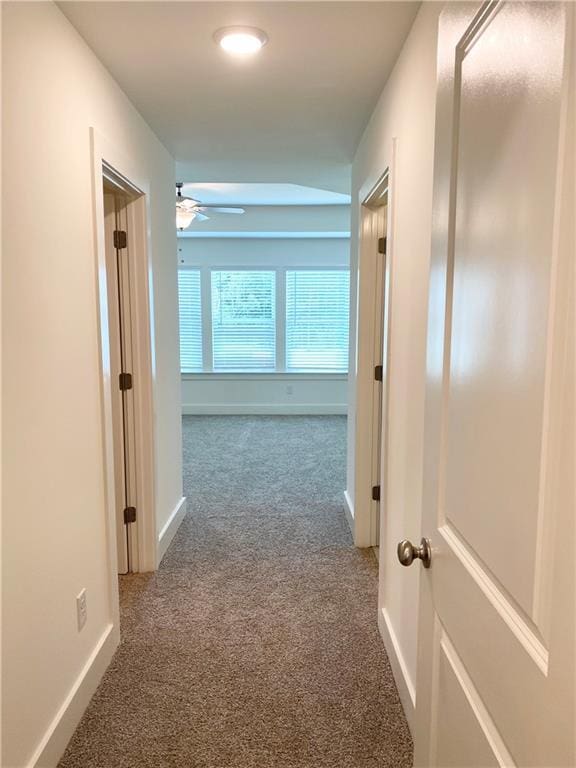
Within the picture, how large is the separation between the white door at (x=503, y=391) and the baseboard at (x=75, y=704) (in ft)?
3.98

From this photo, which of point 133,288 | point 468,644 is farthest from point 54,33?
point 468,644

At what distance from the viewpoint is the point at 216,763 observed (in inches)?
66.2

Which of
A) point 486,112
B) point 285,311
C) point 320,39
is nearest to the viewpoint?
point 486,112

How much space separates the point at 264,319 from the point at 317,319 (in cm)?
75

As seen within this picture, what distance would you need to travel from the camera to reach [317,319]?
7512mm

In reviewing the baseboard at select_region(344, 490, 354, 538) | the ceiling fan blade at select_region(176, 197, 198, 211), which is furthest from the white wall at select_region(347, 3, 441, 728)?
the ceiling fan blade at select_region(176, 197, 198, 211)

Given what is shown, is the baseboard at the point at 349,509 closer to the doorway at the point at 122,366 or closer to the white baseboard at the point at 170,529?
the white baseboard at the point at 170,529

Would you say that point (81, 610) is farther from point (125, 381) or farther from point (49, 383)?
point (125, 381)

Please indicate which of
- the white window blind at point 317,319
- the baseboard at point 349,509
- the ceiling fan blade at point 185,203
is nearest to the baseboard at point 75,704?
the baseboard at point 349,509

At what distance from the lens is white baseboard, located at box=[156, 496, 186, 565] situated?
3064 mm

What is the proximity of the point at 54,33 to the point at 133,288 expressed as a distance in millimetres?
1258

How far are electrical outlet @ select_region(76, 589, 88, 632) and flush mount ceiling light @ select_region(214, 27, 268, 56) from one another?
2010 millimetres

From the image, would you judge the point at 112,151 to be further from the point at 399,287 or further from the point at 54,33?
the point at 399,287

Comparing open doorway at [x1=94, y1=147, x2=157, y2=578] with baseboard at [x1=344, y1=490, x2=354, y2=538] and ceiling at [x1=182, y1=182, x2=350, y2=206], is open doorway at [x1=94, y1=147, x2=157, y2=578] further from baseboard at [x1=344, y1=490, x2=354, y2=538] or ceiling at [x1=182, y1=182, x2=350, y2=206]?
ceiling at [x1=182, y1=182, x2=350, y2=206]
